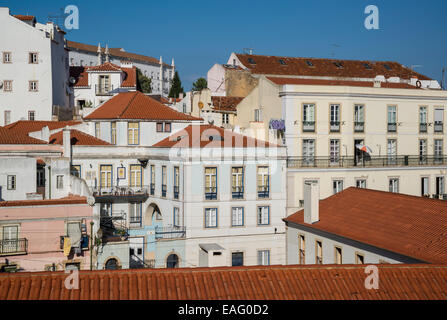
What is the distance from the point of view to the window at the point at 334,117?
45497mm

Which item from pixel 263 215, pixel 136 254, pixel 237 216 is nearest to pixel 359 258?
pixel 237 216

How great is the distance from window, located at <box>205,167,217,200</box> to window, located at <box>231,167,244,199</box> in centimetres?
127

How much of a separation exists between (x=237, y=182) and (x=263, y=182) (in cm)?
195

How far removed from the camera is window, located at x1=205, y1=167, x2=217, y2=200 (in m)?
39.3

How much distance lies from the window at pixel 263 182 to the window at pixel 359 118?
31.5 feet

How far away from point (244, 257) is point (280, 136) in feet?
34.0

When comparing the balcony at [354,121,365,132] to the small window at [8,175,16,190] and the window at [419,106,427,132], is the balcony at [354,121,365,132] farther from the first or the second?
the small window at [8,175,16,190]

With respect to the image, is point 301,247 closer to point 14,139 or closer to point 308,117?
point 308,117

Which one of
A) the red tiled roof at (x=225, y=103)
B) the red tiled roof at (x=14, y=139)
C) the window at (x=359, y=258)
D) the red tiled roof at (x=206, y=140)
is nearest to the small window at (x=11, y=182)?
the red tiled roof at (x=14, y=139)

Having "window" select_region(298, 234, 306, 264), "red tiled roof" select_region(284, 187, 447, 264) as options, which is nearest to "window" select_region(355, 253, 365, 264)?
"red tiled roof" select_region(284, 187, 447, 264)

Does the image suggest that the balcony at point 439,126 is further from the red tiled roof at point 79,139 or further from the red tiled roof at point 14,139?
the red tiled roof at point 14,139

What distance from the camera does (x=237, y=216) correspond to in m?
39.9
